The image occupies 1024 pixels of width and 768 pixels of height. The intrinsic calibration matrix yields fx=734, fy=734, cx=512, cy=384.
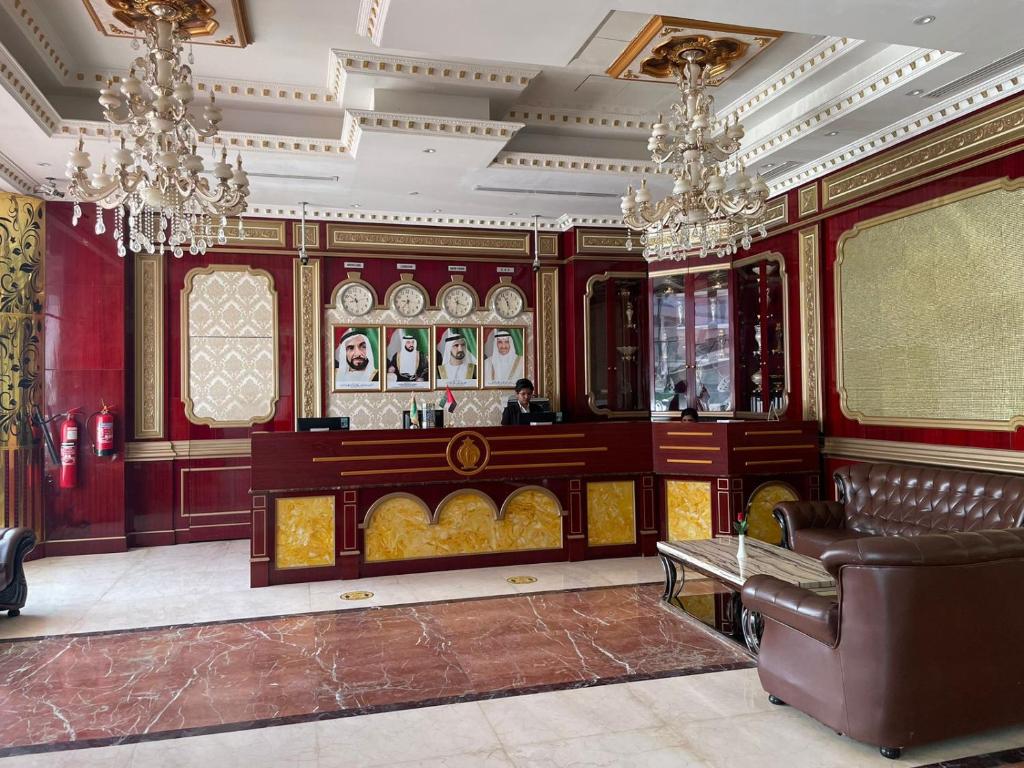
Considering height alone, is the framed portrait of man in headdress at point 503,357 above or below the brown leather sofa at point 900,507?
above

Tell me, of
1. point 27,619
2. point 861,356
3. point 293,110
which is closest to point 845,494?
point 861,356

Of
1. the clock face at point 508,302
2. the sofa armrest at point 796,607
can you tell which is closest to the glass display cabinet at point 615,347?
the clock face at point 508,302

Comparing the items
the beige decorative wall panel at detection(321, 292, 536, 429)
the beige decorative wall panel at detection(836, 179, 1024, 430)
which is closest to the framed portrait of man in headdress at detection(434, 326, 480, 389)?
the beige decorative wall panel at detection(321, 292, 536, 429)

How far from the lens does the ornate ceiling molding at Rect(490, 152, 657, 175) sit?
6.73 metres

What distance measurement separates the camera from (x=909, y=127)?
230 inches

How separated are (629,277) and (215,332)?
4.98 metres

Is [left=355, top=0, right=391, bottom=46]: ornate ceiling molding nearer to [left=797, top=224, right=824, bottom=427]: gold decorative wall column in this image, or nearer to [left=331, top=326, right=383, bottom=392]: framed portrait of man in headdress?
[left=331, top=326, right=383, bottom=392]: framed portrait of man in headdress

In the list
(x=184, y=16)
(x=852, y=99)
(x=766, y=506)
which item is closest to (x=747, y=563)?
(x=766, y=506)

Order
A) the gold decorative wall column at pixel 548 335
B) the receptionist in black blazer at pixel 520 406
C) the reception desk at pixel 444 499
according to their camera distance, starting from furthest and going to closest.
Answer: the gold decorative wall column at pixel 548 335 < the receptionist in black blazer at pixel 520 406 < the reception desk at pixel 444 499

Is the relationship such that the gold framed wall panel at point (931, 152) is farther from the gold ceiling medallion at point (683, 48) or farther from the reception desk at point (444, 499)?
the reception desk at point (444, 499)

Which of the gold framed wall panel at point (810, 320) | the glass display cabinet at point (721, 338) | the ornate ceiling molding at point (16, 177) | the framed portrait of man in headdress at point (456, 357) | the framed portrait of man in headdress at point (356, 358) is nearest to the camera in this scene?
the ornate ceiling molding at point (16, 177)

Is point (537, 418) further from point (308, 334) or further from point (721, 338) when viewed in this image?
point (308, 334)

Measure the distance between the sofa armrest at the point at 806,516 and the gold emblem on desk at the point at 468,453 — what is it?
2.54m

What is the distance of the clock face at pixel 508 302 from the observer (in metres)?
9.10
